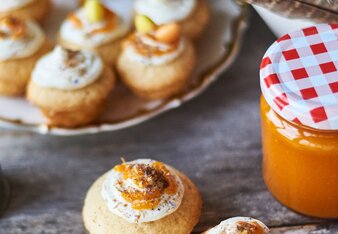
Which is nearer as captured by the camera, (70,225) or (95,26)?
(70,225)

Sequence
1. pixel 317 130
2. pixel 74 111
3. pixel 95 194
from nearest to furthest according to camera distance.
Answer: pixel 317 130
pixel 95 194
pixel 74 111

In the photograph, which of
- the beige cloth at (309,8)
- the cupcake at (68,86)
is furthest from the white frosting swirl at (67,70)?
the beige cloth at (309,8)

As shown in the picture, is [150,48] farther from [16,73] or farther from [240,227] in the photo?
[240,227]

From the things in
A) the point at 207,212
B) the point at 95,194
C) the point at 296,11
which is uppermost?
the point at 296,11

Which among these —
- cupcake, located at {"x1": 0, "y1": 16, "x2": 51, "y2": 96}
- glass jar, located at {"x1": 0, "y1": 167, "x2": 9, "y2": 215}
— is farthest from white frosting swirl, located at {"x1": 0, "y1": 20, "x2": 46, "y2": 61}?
glass jar, located at {"x1": 0, "y1": 167, "x2": 9, "y2": 215}

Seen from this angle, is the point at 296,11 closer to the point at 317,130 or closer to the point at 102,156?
the point at 317,130

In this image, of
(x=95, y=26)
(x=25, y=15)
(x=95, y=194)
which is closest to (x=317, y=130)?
(x=95, y=194)

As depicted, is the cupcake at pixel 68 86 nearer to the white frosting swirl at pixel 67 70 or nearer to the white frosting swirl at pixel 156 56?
the white frosting swirl at pixel 67 70
